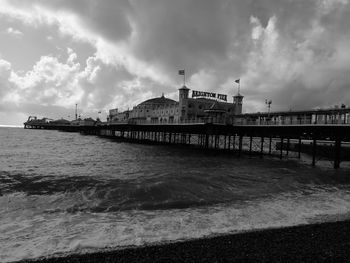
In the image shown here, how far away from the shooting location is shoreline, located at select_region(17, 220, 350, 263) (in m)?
6.91

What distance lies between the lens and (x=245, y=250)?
7.45 m

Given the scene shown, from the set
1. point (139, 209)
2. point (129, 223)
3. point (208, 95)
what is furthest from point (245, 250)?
point (208, 95)

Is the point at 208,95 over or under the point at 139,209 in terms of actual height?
over

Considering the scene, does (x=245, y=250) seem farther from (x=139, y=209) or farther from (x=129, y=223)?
(x=139, y=209)

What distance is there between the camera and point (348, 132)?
30.0 metres

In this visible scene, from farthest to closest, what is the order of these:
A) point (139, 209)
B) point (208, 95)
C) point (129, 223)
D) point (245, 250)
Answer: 1. point (208, 95)
2. point (139, 209)
3. point (129, 223)
4. point (245, 250)

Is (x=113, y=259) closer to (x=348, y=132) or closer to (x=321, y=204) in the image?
(x=321, y=204)

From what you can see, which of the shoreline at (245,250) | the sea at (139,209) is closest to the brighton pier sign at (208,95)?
the sea at (139,209)

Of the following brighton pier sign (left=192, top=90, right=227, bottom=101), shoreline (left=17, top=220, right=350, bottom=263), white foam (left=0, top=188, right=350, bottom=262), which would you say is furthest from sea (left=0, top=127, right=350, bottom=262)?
brighton pier sign (left=192, top=90, right=227, bottom=101)

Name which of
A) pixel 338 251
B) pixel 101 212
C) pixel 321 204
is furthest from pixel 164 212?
pixel 321 204

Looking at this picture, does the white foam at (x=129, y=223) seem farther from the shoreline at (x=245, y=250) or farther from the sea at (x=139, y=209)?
the shoreline at (x=245, y=250)

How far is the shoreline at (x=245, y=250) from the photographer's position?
6914 mm

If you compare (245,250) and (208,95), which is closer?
(245,250)

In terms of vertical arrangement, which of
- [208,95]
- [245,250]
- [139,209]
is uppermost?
[208,95]
